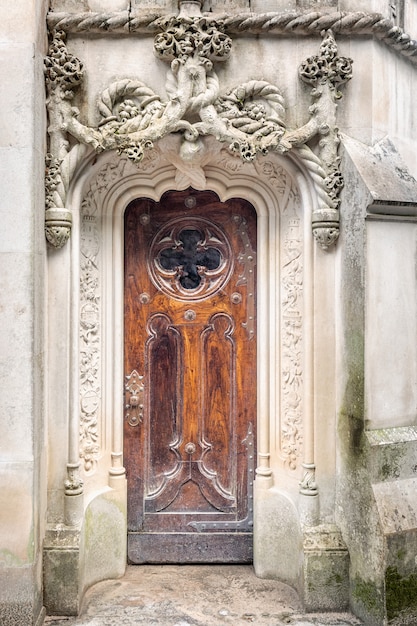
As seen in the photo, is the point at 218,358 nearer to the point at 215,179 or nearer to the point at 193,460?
the point at 193,460

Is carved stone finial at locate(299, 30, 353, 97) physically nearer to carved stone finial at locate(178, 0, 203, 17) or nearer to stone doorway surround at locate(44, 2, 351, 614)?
stone doorway surround at locate(44, 2, 351, 614)

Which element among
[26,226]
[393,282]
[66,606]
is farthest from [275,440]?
[26,226]

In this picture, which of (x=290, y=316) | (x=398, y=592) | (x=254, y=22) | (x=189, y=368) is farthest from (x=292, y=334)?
(x=254, y=22)

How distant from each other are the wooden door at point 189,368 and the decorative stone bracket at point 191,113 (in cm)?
70

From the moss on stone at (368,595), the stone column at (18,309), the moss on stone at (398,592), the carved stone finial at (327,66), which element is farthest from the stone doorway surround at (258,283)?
the moss on stone at (398,592)

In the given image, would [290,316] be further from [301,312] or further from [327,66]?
[327,66]

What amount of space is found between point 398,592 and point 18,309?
2878mm

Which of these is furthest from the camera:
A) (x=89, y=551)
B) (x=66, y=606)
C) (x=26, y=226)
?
(x=89, y=551)

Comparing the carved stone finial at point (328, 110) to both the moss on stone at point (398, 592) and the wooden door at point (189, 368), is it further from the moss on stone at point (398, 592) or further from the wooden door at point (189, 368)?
the moss on stone at point (398, 592)

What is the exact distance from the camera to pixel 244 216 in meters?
4.45

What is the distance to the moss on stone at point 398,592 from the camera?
357cm

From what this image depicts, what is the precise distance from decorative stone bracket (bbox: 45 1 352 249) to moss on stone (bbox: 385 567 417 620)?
2.16m

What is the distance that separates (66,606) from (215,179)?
3.05m

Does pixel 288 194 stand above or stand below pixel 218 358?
above
